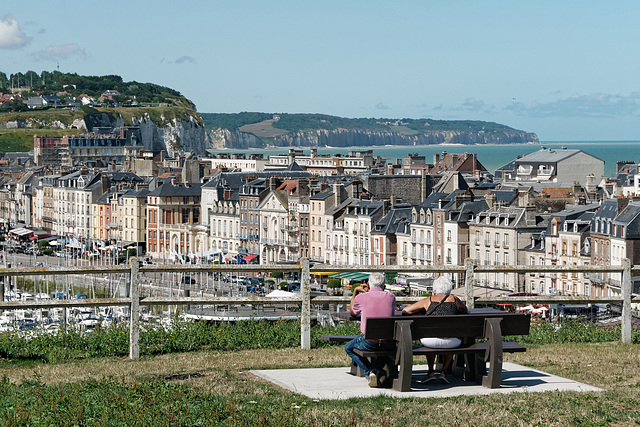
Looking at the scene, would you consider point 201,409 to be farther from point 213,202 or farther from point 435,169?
point 435,169

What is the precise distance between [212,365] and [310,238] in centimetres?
8574

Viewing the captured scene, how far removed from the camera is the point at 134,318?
15.5 meters

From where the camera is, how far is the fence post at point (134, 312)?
15.3 metres

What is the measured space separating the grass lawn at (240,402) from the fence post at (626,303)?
8.07 ft

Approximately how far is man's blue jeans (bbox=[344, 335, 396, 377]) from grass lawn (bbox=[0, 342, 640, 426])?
1112 mm

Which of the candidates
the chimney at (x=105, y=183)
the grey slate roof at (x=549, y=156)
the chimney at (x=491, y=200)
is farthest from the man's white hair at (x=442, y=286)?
the chimney at (x=105, y=183)

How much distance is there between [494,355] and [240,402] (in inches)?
121

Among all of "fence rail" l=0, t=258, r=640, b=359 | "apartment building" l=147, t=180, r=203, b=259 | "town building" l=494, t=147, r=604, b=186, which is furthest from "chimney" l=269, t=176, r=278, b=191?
"fence rail" l=0, t=258, r=640, b=359

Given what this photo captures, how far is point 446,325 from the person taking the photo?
41.9 feet

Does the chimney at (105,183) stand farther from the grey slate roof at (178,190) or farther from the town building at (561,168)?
the town building at (561,168)

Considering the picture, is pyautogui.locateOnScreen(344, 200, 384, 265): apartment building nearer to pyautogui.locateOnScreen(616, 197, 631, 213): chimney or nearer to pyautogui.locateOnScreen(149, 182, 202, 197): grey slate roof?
pyautogui.locateOnScreen(616, 197, 631, 213): chimney

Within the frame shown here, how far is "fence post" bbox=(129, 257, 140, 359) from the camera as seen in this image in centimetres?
1534

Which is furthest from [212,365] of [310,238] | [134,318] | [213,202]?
[213,202]

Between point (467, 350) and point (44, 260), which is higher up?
point (467, 350)
